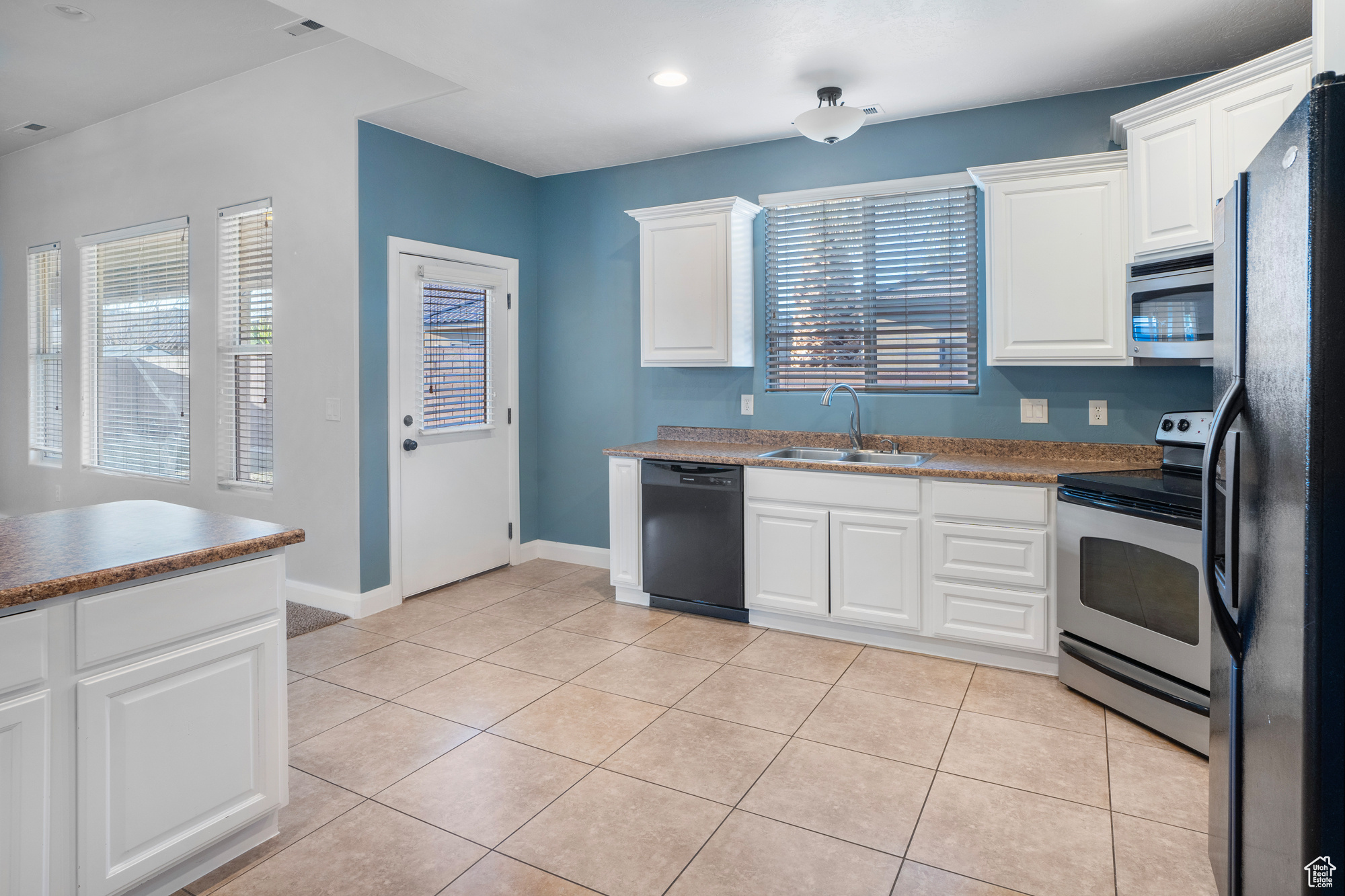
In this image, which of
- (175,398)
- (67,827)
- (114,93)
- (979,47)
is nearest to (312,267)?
(175,398)

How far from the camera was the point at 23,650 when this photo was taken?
144 cm

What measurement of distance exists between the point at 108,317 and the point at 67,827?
475cm

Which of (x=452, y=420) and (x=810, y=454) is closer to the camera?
(x=810, y=454)

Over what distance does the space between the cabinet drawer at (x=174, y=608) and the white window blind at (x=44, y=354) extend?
5.04m

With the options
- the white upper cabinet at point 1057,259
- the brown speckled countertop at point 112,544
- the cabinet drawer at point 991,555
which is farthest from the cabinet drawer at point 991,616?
the brown speckled countertop at point 112,544

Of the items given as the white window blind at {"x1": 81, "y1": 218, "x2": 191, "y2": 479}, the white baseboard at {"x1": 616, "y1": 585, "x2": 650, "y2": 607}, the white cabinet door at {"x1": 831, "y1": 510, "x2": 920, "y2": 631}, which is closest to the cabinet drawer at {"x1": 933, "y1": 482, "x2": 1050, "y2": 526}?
the white cabinet door at {"x1": 831, "y1": 510, "x2": 920, "y2": 631}

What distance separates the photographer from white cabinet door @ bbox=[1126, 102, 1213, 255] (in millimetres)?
2723

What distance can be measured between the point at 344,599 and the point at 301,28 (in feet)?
9.19

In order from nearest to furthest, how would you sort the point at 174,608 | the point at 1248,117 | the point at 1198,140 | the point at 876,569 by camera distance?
the point at 174,608 → the point at 1248,117 → the point at 1198,140 → the point at 876,569

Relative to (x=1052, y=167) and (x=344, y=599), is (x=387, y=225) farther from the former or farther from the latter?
(x=1052, y=167)

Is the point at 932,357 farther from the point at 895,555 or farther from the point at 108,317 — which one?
the point at 108,317

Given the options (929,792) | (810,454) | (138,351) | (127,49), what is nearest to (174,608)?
(929,792)

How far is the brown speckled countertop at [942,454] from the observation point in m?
3.20

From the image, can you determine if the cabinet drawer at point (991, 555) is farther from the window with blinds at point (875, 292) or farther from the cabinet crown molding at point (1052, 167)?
the cabinet crown molding at point (1052, 167)
